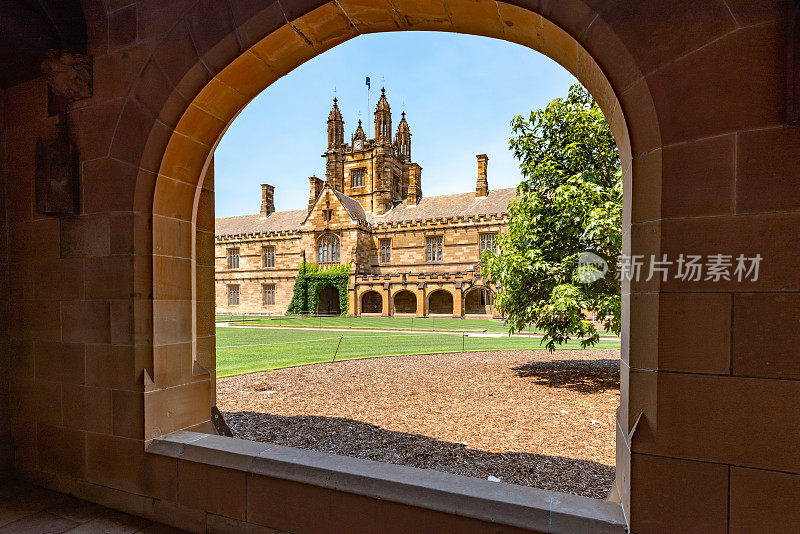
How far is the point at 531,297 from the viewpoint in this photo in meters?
7.68

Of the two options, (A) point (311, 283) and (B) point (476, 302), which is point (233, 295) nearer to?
(A) point (311, 283)

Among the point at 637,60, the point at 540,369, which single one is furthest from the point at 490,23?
the point at 540,369

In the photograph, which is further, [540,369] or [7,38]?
[540,369]

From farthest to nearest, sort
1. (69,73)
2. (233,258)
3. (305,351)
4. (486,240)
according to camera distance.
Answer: (233,258) → (486,240) → (305,351) → (69,73)

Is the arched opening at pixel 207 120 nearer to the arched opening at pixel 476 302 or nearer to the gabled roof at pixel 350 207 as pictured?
the arched opening at pixel 476 302

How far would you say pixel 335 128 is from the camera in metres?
51.2

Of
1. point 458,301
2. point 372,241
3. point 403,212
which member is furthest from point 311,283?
point 458,301

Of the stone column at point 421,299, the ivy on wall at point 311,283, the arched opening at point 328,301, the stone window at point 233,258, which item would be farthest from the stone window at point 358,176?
the stone column at point 421,299

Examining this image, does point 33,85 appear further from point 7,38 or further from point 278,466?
point 278,466

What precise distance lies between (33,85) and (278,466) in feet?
11.8

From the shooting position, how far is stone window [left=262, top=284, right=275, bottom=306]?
4388cm

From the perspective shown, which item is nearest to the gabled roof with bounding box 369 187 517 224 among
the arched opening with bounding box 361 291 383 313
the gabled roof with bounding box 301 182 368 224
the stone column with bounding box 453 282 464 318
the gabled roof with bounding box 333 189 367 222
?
the gabled roof with bounding box 333 189 367 222

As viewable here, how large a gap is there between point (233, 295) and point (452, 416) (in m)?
45.7

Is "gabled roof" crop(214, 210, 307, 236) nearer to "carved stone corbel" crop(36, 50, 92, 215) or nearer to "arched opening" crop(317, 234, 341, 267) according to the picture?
"arched opening" crop(317, 234, 341, 267)
